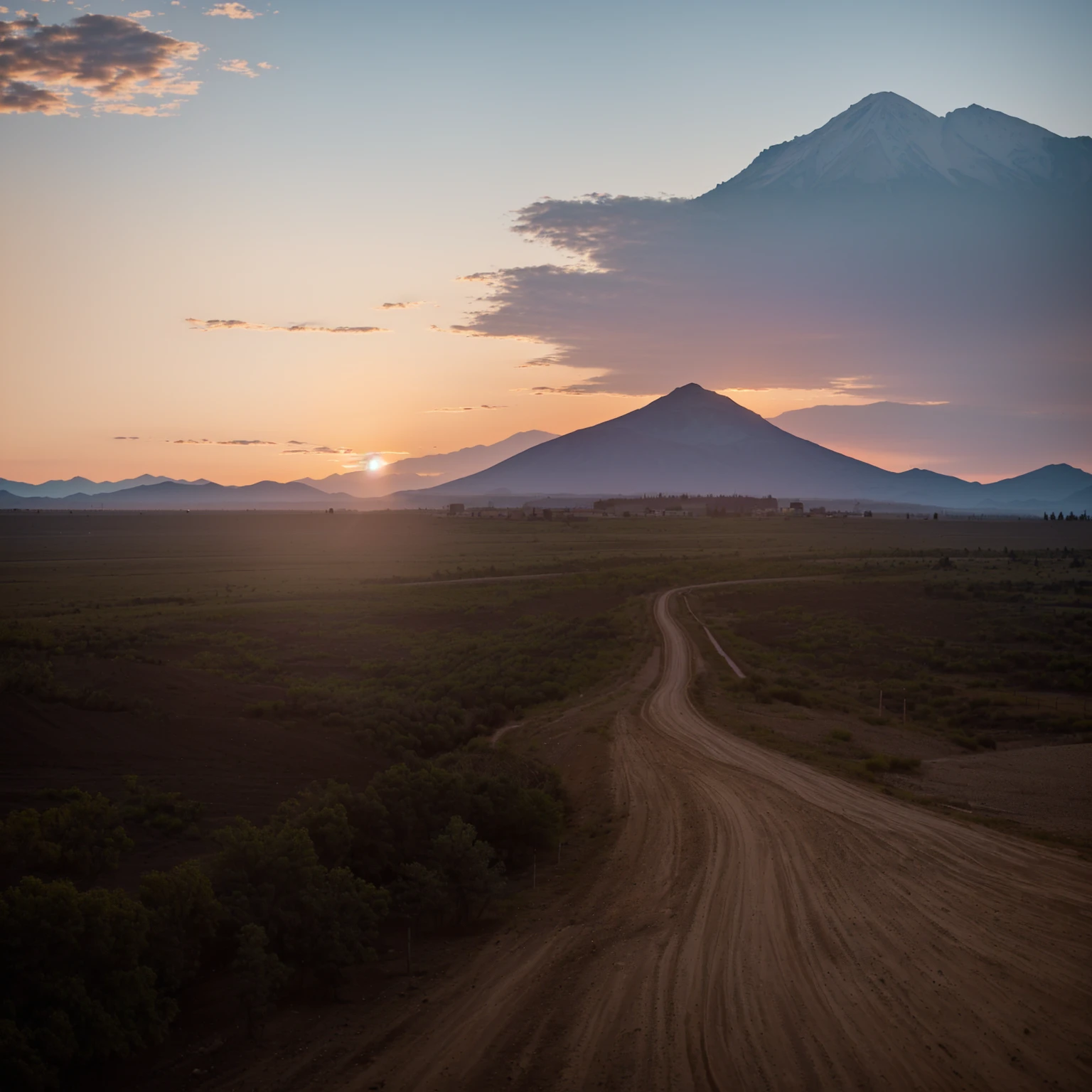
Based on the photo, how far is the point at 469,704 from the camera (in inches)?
1246

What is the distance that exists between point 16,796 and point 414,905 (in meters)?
7.64

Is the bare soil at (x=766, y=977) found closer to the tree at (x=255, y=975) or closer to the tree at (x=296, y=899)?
the tree at (x=255, y=975)

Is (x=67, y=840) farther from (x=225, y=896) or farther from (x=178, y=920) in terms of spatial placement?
(x=178, y=920)

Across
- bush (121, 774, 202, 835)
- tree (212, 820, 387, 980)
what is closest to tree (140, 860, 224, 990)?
tree (212, 820, 387, 980)

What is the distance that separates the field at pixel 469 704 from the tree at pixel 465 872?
15 cm

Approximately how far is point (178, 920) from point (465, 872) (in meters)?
4.76

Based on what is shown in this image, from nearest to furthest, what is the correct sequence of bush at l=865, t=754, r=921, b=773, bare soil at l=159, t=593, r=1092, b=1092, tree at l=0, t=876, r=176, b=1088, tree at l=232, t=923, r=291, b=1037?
1. tree at l=0, t=876, r=176, b=1088
2. bare soil at l=159, t=593, r=1092, b=1092
3. tree at l=232, t=923, r=291, b=1037
4. bush at l=865, t=754, r=921, b=773

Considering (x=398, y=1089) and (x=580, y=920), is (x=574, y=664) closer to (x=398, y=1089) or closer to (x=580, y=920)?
(x=580, y=920)

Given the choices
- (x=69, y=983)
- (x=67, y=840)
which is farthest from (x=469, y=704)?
(x=69, y=983)

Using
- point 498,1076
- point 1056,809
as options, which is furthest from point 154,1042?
point 1056,809

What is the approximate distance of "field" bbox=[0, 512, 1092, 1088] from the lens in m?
14.6

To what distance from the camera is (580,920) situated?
1396 cm

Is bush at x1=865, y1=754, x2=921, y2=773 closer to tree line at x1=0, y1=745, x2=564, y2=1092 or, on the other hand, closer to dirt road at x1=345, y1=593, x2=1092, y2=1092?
dirt road at x1=345, y1=593, x2=1092, y2=1092

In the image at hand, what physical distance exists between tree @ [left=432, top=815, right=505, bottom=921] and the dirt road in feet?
3.03
